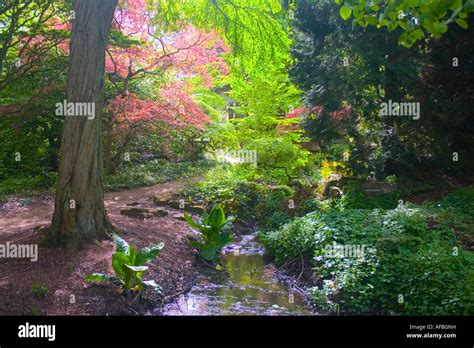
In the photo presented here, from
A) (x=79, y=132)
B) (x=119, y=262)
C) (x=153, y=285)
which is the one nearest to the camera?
(x=119, y=262)

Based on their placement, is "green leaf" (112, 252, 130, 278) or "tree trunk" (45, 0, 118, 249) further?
"tree trunk" (45, 0, 118, 249)

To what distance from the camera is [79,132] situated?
232 inches

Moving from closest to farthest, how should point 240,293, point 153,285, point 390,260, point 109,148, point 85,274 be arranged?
point 153,285 → point 85,274 → point 390,260 → point 240,293 → point 109,148

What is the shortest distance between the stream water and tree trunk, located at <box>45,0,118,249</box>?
1944 mm

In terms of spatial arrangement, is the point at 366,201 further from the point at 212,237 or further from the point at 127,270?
the point at 127,270

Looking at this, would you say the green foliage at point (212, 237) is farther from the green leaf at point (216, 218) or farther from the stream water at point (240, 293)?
the stream water at point (240, 293)

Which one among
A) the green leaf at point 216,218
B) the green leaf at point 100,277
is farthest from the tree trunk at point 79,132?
the green leaf at point 216,218

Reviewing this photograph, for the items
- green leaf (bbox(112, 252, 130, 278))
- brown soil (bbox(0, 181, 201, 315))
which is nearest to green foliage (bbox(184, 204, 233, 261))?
brown soil (bbox(0, 181, 201, 315))

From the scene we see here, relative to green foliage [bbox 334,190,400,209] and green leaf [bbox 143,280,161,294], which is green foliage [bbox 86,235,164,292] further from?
green foliage [bbox 334,190,400,209]

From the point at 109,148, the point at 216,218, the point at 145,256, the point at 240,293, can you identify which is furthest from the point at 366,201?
the point at 109,148

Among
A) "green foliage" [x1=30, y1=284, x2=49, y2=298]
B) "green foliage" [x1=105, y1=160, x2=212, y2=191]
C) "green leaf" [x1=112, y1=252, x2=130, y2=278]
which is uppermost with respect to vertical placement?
"green foliage" [x1=105, y1=160, x2=212, y2=191]

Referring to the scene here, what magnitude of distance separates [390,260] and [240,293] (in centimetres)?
231

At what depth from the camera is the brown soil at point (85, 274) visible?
178 inches

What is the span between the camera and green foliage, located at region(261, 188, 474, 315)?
4.83 m
